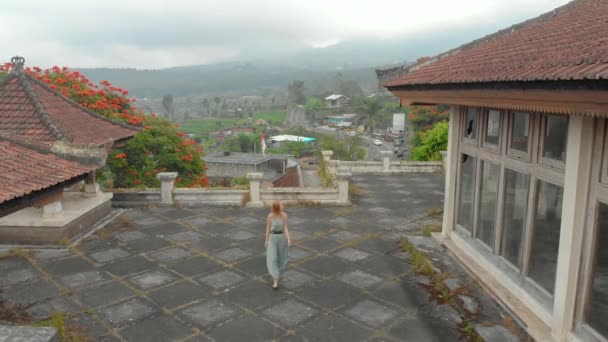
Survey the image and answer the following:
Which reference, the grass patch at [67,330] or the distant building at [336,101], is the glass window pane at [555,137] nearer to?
the grass patch at [67,330]

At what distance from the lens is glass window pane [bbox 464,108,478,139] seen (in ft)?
25.5

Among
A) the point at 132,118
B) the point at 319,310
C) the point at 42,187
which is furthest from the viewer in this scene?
the point at 132,118

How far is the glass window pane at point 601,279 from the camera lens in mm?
4684

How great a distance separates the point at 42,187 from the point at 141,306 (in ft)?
9.71

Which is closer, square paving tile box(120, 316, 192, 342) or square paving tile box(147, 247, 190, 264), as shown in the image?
square paving tile box(120, 316, 192, 342)

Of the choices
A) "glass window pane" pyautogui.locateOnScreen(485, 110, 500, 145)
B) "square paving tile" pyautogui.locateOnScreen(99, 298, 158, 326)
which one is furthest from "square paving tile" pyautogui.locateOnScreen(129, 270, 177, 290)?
"glass window pane" pyautogui.locateOnScreen(485, 110, 500, 145)

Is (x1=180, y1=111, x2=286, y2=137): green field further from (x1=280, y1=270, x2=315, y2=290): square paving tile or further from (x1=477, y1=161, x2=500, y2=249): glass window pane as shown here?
(x1=477, y1=161, x2=500, y2=249): glass window pane

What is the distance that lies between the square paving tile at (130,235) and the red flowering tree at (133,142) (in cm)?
497

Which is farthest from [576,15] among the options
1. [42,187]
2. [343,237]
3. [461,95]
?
[42,187]

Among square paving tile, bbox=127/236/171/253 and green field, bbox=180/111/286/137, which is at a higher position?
square paving tile, bbox=127/236/171/253

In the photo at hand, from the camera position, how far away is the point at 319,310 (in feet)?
21.4

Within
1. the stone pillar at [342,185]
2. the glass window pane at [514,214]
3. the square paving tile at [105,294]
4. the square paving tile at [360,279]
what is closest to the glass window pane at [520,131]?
the glass window pane at [514,214]

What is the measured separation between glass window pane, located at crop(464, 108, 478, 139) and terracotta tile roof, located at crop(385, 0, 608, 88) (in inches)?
35.1

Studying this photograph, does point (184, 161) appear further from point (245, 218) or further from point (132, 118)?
point (245, 218)
